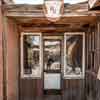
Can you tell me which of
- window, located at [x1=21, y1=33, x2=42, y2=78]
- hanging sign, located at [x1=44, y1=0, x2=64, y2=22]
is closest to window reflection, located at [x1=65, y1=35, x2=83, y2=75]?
window, located at [x1=21, y1=33, x2=42, y2=78]

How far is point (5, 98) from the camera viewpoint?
712 centimetres

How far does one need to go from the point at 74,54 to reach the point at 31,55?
1.59m

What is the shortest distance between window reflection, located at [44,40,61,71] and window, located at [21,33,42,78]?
10.4 inches

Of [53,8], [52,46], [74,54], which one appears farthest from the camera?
[52,46]

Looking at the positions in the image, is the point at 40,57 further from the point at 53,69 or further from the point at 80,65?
the point at 80,65

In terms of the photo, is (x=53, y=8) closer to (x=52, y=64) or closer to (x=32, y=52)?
(x=32, y=52)

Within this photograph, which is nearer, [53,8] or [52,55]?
[53,8]

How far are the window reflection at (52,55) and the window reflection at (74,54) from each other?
35cm

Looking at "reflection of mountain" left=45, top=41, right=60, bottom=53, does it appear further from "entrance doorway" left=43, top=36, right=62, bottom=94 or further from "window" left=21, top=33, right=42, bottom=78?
"window" left=21, top=33, right=42, bottom=78

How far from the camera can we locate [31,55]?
1070 centimetres

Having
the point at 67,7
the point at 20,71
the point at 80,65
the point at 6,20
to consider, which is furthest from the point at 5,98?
the point at 80,65

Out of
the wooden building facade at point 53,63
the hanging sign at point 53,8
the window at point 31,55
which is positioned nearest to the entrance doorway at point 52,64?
the wooden building facade at point 53,63

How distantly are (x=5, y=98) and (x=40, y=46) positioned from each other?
12.5 ft

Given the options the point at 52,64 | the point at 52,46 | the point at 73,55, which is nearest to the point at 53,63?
the point at 52,64
